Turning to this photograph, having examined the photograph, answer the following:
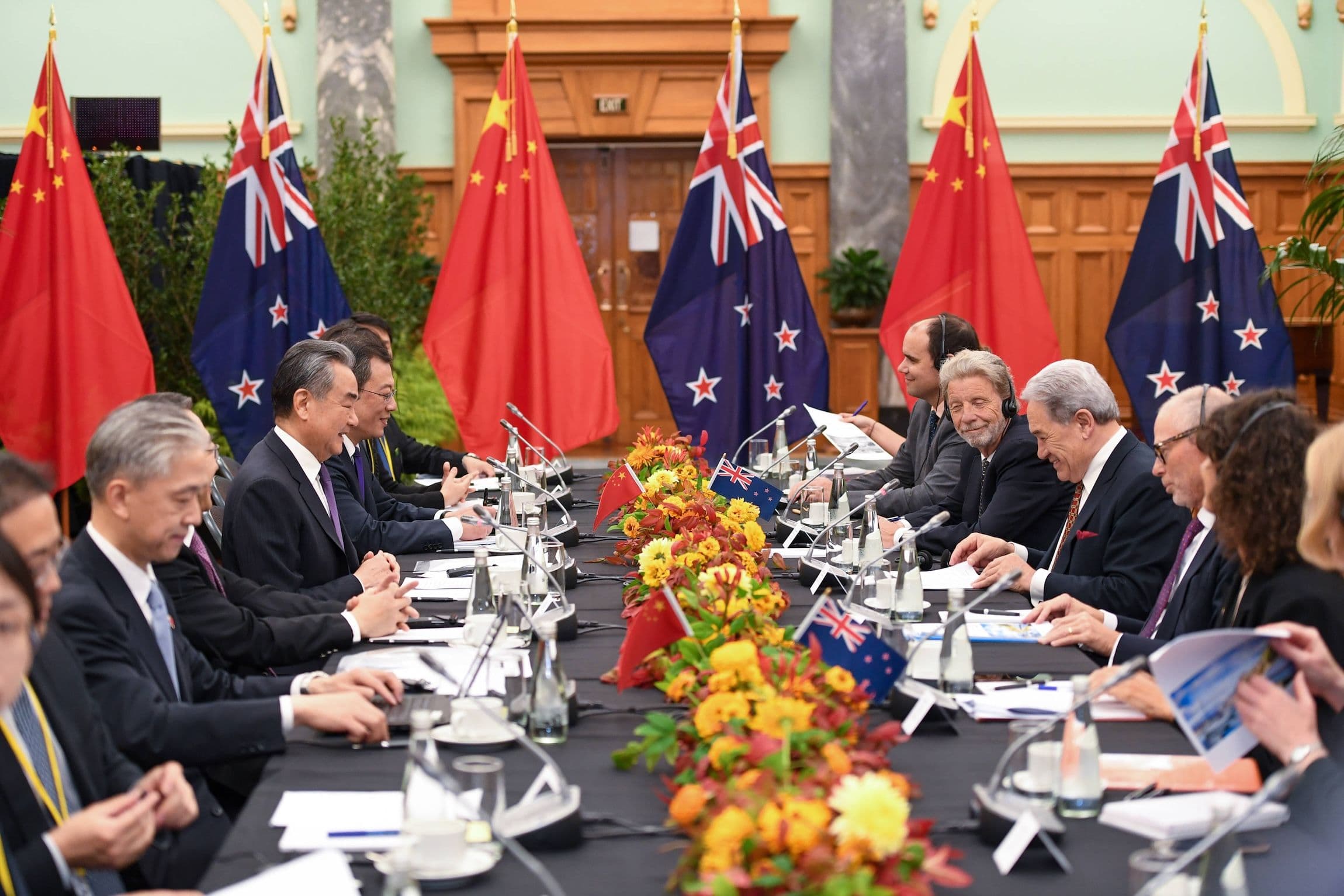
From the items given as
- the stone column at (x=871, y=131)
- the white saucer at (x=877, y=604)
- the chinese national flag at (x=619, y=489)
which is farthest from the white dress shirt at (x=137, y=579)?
the stone column at (x=871, y=131)

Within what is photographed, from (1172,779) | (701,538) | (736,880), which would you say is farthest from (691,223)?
(736,880)

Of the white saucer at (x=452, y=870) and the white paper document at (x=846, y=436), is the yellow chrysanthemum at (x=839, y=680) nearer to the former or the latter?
the white saucer at (x=452, y=870)

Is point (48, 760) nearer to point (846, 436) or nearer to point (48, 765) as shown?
point (48, 765)

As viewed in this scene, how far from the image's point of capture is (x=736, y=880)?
137 centimetres

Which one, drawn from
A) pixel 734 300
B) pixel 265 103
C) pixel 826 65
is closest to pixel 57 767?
pixel 734 300

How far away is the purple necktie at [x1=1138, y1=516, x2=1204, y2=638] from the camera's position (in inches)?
118

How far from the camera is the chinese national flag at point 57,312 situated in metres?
5.95

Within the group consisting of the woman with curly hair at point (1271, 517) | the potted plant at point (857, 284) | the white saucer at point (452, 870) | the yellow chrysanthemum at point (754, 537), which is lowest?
the white saucer at point (452, 870)

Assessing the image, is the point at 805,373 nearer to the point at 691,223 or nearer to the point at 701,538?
the point at 691,223

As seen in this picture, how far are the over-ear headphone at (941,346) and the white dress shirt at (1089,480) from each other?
1.83 metres

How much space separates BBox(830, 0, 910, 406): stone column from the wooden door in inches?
45.1

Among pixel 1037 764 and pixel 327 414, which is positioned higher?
pixel 327 414

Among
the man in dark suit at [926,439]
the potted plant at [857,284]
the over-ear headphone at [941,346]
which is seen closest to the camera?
the man in dark suit at [926,439]

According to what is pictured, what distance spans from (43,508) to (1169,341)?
5.59 m
